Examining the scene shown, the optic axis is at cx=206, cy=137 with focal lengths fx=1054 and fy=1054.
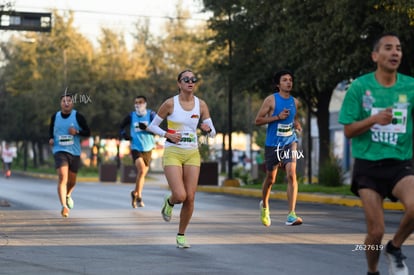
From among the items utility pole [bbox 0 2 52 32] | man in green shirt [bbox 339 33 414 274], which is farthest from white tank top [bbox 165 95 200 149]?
utility pole [bbox 0 2 52 32]

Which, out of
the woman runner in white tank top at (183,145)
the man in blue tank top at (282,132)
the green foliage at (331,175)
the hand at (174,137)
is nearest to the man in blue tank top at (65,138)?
the man in blue tank top at (282,132)

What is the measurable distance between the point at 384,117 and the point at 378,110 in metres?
0.23

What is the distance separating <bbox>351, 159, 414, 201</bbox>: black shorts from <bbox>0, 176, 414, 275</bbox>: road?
6.06ft

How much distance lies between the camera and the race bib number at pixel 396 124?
748 cm

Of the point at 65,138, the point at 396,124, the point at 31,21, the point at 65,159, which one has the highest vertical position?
the point at 31,21

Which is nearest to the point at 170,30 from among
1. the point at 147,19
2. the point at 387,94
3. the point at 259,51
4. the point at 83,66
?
the point at 147,19

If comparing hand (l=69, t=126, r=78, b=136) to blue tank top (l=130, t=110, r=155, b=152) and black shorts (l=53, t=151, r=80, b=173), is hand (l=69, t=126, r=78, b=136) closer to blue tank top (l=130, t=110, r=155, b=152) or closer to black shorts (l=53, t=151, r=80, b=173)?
black shorts (l=53, t=151, r=80, b=173)

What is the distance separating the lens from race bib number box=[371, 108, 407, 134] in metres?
7.48

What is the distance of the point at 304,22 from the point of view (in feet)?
88.8

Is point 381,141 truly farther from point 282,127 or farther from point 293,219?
point 293,219

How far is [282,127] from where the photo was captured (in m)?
13.9

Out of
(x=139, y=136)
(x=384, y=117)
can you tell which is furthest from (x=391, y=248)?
(x=139, y=136)

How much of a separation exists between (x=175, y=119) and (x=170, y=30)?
52.0m

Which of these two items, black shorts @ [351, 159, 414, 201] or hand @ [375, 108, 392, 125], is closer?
hand @ [375, 108, 392, 125]
